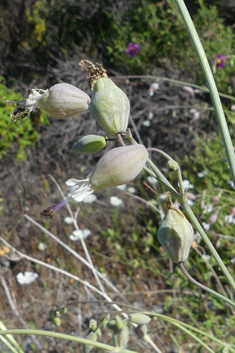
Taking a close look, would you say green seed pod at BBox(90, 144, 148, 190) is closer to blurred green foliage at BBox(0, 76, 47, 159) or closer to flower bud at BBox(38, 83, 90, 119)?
Result: flower bud at BBox(38, 83, 90, 119)

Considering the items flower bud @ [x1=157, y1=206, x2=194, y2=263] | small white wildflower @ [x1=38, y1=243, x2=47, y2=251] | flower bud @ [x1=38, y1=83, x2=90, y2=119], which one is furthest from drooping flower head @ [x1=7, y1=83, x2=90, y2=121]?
small white wildflower @ [x1=38, y1=243, x2=47, y2=251]

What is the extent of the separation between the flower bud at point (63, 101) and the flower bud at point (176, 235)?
0.22 metres

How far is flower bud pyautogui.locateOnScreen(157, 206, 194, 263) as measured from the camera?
47 centimetres

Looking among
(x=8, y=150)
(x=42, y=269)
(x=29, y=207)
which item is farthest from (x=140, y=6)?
(x=42, y=269)

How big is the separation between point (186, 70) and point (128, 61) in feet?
1.73

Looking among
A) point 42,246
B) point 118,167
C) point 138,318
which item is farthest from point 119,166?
point 42,246

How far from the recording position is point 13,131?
2.66 m

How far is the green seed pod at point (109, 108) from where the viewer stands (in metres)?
0.42

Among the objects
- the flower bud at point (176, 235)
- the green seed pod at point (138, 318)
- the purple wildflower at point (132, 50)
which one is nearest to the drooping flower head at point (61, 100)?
the flower bud at point (176, 235)

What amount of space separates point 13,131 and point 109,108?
242cm

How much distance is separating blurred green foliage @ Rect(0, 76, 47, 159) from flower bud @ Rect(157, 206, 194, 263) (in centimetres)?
218

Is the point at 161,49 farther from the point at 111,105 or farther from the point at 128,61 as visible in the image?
the point at 111,105

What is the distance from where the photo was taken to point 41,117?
2756 millimetres

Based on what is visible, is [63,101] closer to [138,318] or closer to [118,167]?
[118,167]
